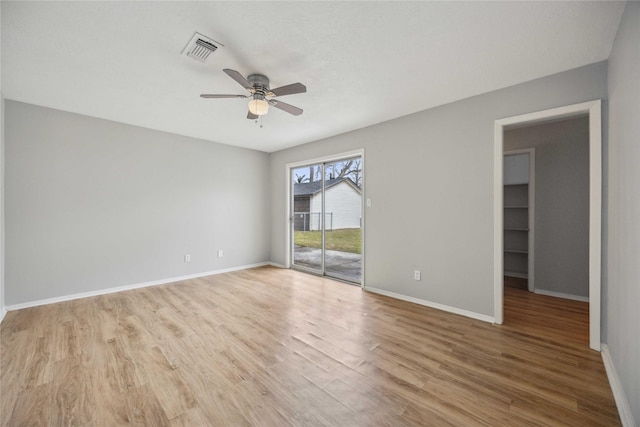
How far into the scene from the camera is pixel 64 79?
2.53 m

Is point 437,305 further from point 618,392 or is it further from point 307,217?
point 307,217

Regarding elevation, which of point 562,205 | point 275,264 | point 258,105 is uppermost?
point 258,105

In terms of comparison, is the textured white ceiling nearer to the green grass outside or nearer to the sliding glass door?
the sliding glass door

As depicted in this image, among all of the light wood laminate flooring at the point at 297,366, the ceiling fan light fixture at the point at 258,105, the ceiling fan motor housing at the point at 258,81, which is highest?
the ceiling fan motor housing at the point at 258,81

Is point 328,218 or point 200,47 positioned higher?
point 200,47

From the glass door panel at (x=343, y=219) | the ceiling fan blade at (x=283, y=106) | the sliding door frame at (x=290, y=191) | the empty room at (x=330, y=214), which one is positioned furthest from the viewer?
the glass door panel at (x=343, y=219)

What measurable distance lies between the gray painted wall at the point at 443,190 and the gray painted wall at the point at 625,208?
0.60 metres

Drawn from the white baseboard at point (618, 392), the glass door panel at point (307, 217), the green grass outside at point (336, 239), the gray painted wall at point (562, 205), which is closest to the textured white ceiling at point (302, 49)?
the gray painted wall at point (562, 205)

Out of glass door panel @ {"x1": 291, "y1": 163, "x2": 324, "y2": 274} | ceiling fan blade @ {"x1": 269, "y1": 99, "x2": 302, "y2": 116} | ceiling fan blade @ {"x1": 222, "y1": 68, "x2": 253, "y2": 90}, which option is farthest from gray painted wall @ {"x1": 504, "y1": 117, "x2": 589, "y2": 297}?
ceiling fan blade @ {"x1": 222, "y1": 68, "x2": 253, "y2": 90}

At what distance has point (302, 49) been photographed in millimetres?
2039

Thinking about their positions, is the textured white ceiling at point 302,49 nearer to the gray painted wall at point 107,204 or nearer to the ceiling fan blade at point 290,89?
the ceiling fan blade at point 290,89

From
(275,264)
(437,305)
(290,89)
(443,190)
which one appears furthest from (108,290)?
(443,190)

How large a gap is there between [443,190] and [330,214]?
210 centimetres

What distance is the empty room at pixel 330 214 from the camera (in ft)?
5.34
